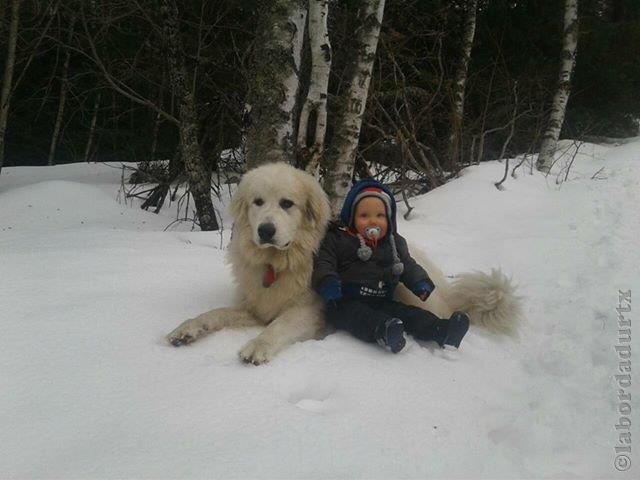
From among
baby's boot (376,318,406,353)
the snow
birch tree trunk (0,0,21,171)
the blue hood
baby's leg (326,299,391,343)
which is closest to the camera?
the snow

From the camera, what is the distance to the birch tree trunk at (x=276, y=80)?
13.3 feet

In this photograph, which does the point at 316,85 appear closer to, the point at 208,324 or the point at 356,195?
the point at 356,195

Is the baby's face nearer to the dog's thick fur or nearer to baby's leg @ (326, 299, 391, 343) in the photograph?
the dog's thick fur

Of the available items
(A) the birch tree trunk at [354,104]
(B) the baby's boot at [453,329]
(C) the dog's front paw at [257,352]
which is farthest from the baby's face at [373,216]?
(A) the birch tree trunk at [354,104]

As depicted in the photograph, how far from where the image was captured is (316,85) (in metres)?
4.82

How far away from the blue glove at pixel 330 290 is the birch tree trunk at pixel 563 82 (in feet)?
28.1

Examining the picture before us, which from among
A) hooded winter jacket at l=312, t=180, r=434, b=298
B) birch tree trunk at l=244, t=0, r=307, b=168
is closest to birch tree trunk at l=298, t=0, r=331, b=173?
birch tree trunk at l=244, t=0, r=307, b=168

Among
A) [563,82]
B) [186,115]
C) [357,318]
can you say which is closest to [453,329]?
[357,318]

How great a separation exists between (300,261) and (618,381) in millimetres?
1911

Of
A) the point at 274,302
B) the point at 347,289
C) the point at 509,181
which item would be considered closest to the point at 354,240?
the point at 347,289

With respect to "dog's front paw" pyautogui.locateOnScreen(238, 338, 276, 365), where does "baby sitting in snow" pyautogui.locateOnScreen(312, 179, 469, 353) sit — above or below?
above

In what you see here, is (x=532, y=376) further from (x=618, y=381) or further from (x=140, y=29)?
(x=140, y=29)

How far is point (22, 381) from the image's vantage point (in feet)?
7.19

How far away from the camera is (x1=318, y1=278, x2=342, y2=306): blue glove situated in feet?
9.47
